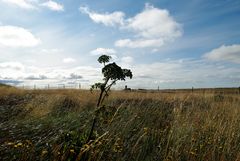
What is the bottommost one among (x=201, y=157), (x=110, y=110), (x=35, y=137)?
(x=201, y=157)

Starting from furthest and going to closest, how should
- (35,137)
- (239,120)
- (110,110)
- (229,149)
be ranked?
(239,120), (229,149), (35,137), (110,110)

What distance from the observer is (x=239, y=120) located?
6.45 metres

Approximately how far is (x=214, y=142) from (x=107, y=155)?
6.31 ft

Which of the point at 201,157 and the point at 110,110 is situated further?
the point at 201,157

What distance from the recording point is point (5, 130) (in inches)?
179

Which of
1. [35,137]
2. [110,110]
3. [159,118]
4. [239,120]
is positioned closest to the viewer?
[110,110]

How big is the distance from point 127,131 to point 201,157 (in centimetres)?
145

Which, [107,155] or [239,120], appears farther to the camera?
[239,120]

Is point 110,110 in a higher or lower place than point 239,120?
higher

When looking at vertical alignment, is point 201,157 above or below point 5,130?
below

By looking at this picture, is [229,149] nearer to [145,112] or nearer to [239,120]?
[239,120]

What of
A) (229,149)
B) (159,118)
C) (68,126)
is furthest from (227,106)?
(68,126)

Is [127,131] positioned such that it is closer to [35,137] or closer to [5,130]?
[35,137]

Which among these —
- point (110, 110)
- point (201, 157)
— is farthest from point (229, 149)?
point (110, 110)
